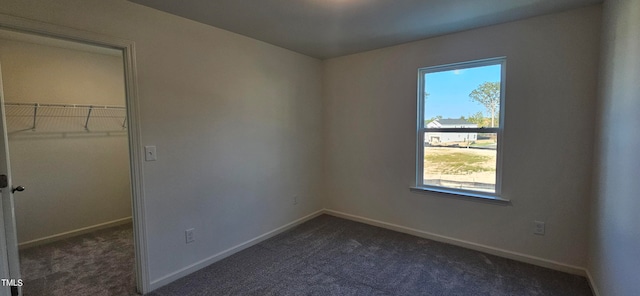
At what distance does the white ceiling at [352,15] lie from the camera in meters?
2.09

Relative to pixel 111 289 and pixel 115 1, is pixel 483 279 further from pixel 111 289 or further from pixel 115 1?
pixel 115 1

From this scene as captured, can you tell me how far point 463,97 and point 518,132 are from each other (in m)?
0.62

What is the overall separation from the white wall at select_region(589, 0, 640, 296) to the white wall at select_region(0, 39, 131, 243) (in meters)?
4.95

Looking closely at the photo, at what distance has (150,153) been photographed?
2.16 metres

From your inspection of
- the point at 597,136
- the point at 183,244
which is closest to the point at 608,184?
the point at 597,136

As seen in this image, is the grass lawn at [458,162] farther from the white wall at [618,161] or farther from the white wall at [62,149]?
the white wall at [62,149]

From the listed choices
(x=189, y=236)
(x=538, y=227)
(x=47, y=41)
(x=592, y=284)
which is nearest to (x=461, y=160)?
(x=538, y=227)

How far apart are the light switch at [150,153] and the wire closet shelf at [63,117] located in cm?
200

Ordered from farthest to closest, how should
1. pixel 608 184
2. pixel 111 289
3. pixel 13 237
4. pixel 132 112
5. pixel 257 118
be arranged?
pixel 257 118, pixel 111 289, pixel 132 112, pixel 608 184, pixel 13 237

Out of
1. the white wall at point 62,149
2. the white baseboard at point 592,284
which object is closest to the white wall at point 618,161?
the white baseboard at point 592,284

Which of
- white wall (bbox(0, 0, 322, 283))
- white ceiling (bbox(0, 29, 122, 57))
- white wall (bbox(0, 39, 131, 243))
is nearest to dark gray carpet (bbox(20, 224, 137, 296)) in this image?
white wall (bbox(0, 39, 131, 243))

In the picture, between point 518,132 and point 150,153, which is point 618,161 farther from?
point 150,153

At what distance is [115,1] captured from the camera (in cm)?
196

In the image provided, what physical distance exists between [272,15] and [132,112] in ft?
4.53
